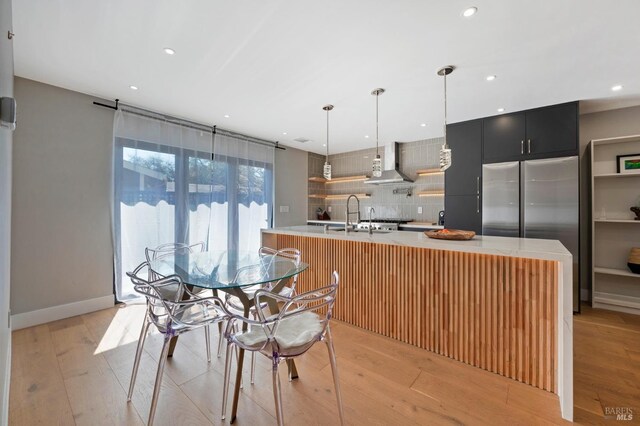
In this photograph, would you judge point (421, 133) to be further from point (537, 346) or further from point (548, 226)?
point (537, 346)

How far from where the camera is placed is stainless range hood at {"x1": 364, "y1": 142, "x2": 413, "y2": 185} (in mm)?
4809

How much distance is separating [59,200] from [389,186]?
489 cm

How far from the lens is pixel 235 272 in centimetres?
189

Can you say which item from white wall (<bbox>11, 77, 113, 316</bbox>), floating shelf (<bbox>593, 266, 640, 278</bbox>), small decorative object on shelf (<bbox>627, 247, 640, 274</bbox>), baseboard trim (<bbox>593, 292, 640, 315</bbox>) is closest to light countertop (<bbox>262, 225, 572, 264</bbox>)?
floating shelf (<bbox>593, 266, 640, 278</bbox>)

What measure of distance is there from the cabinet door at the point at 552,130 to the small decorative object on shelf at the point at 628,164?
0.67 metres

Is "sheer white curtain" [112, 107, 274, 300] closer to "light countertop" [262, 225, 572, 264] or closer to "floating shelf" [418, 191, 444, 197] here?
"light countertop" [262, 225, 572, 264]

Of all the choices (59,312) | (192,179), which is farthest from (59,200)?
(192,179)

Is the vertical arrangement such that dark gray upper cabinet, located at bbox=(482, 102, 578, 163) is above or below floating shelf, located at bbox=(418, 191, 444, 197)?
above

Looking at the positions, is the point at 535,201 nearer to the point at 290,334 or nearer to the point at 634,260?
the point at 634,260

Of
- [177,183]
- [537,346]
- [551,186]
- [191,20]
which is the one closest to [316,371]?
[537,346]

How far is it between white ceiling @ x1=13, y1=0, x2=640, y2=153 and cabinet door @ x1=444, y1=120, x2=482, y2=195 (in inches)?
20.1

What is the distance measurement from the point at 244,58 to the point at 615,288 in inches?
194

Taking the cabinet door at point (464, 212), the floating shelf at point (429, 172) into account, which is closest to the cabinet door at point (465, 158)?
the cabinet door at point (464, 212)
